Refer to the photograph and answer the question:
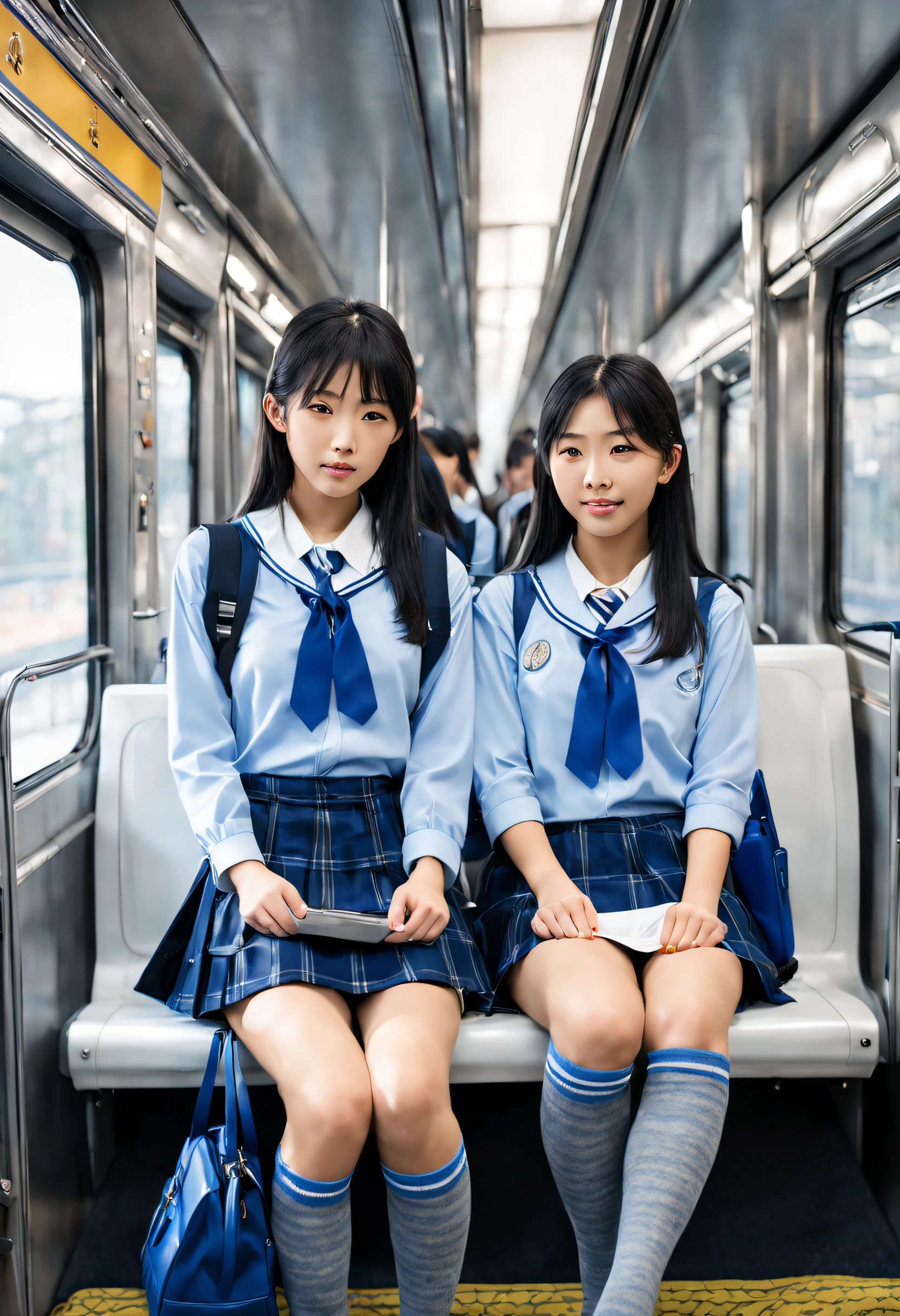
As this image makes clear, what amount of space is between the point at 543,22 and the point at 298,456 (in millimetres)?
1791

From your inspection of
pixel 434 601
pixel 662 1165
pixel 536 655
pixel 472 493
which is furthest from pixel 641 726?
pixel 472 493

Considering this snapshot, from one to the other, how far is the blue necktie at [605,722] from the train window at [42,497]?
1230 millimetres

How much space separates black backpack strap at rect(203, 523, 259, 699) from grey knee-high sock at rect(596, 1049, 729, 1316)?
43.6 inches

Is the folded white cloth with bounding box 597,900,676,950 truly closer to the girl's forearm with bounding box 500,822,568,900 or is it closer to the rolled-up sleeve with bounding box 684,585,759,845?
the girl's forearm with bounding box 500,822,568,900

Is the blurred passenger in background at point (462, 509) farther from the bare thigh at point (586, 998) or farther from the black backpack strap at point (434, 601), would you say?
the bare thigh at point (586, 998)

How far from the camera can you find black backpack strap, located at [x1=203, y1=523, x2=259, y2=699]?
2.05 metres

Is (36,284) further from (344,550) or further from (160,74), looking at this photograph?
(344,550)

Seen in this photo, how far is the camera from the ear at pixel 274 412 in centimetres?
206

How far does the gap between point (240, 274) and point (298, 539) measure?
2.40 metres

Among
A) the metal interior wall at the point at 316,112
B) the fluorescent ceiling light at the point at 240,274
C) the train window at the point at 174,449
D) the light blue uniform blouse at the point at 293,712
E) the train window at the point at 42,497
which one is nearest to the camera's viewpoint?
the light blue uniform blouse at the point at 293,712

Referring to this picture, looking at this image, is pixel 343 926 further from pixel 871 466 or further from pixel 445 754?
pixel 871 466

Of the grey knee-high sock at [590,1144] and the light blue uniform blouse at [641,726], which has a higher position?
the light blue uniform blouse at [641,726]

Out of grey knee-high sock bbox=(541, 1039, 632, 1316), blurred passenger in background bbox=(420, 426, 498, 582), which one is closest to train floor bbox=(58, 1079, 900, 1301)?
grey knee-high sock bbox=(541, 1039, 632, 1316)

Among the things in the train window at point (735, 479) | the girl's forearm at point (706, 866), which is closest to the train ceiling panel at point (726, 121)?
the train window at point (735, 479)
